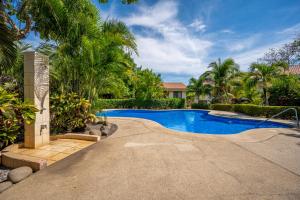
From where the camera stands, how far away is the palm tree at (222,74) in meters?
18.3

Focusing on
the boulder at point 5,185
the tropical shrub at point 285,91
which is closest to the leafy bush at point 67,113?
the boulder at point 5,185

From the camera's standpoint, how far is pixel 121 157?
3846 millimetres

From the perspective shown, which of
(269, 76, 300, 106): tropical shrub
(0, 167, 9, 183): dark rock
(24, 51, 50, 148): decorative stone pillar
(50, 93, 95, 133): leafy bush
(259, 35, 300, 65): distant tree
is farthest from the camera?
(259, 35, 300, 65): distant tree

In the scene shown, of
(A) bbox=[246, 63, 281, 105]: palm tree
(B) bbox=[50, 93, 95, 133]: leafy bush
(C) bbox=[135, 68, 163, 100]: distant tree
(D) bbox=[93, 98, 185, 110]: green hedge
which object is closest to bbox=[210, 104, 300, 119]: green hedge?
(A) bbox=[246, 63, 281, 105]: palm tree

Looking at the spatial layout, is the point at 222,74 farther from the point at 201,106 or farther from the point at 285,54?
the point at 285,54

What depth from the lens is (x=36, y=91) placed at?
167 inches

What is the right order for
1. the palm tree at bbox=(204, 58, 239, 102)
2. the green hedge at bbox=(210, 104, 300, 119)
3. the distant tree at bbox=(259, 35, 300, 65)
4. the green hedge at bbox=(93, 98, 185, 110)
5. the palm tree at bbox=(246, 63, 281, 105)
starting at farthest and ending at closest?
1. the distant tree at bbox=(259, 35, 300, 65)
2. the green hedge at bbox=(93, 98, 185, 110)
3. the palm tree at bbox=(204, 58, 239, 102)
4. the palm tree at bbox=(246, 63, 281, 105)
5. the green hedge at bbox=(210, 104, 300, 119)

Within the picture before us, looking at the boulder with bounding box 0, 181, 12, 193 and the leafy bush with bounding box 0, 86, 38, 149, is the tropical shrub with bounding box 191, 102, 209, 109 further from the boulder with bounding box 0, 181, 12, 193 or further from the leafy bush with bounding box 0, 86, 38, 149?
the boulder with bounding box 0, 181, 12, 193

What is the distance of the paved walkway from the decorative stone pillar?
4.39 ft

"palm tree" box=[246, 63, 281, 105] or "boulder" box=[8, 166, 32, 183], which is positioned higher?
"palm tree" box=[246, 63, 281, 105]

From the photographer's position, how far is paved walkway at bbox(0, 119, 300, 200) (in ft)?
7.98

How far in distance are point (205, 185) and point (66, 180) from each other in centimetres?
248

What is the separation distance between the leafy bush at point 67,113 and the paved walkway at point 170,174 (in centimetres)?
180

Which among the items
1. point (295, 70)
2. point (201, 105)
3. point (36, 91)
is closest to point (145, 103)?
point (201, 105)
